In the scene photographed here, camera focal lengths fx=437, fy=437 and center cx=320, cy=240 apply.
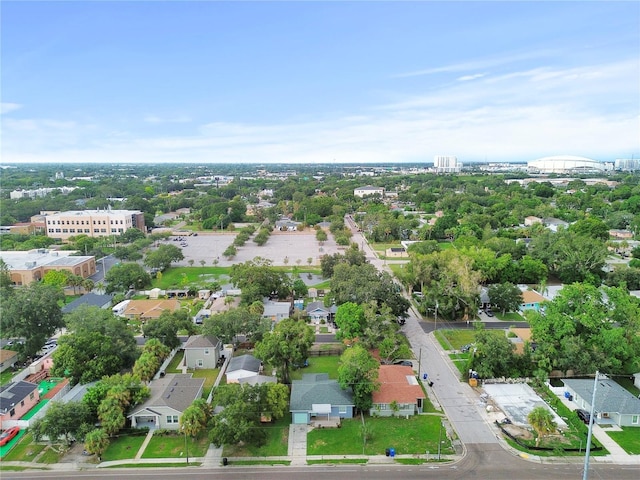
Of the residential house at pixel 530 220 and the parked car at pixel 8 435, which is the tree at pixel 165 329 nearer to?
the parked car at pixel 8 435

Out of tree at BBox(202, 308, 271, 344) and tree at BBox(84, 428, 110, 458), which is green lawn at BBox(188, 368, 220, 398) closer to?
tree at BBox(202, 308, 271, 344)

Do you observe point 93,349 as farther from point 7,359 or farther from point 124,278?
point 124,278

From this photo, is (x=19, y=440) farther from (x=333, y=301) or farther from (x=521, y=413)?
(x=521, y=413)

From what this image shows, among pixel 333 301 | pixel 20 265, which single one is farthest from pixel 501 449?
pixel 20 265

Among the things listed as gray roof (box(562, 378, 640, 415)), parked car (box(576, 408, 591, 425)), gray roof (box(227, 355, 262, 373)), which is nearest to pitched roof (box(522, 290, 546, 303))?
gray roof (box(562, 378, 640, 415))

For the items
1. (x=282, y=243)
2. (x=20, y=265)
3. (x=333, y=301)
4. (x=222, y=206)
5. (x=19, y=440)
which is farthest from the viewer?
(x=222, y=206)
